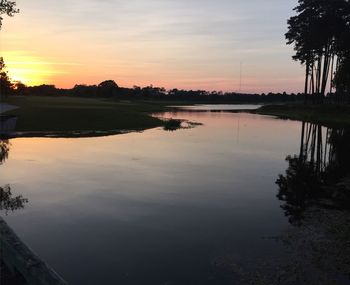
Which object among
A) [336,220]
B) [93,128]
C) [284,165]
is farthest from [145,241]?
[93,128]

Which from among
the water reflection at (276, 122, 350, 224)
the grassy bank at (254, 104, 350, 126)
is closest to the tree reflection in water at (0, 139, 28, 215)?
the water reflection at (276, 122, 350, 224)

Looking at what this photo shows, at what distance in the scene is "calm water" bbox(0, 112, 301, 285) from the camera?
38.7 ft

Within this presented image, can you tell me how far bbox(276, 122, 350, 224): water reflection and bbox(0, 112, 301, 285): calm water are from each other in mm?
756

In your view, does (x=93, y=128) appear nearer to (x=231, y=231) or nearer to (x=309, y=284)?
(x=231, y=231)

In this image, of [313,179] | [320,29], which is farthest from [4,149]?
[320,29]

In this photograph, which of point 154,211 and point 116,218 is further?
point 154,211

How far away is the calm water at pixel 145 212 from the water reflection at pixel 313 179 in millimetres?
756

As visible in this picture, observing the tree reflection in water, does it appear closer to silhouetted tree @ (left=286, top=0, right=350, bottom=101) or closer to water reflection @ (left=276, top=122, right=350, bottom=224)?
water reflection @ (left=276, top=122, right=350, bottom=224)

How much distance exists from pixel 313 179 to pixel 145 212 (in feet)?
40.0

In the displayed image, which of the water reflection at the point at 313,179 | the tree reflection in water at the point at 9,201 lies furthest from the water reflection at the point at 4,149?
the water reflection at the point at 313,179

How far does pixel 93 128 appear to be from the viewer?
168ft

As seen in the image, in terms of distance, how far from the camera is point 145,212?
16.9 metres

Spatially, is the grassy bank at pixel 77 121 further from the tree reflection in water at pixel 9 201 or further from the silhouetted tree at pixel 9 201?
the silhouetted tree at pixel 9 201

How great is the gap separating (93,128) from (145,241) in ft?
129
